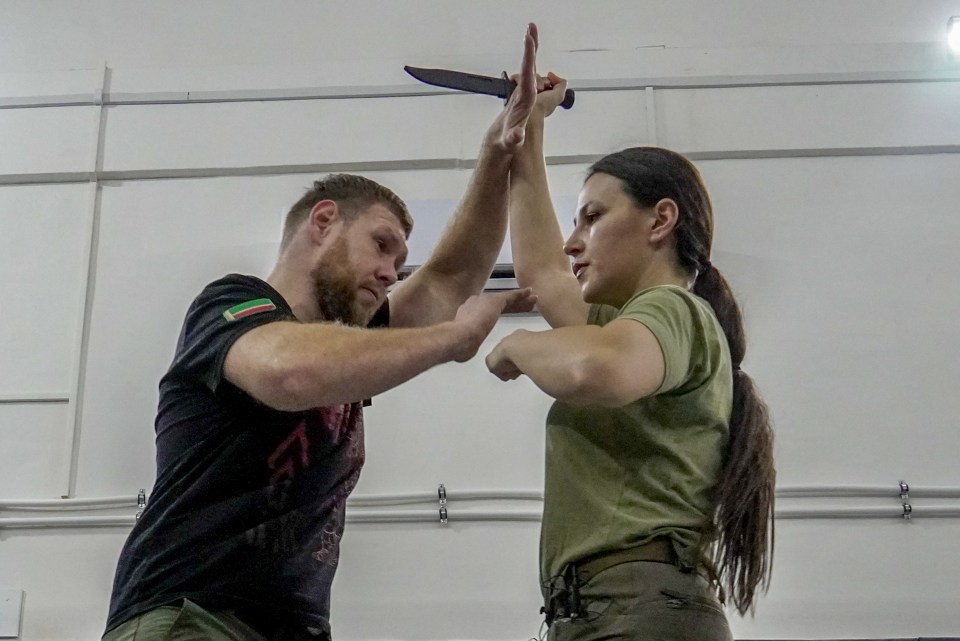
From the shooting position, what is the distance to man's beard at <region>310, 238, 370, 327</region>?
205 cm

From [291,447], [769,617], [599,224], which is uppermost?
[599,224]

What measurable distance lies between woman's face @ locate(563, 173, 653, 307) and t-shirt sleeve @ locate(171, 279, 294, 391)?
0.53m

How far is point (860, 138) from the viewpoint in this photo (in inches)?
147

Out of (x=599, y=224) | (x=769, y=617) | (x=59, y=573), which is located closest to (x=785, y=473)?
(x=769, y=617)

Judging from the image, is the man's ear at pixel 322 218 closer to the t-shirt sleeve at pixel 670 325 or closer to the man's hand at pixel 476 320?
the man's hand at pixel 476 320

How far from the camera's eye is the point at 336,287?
6.74ft

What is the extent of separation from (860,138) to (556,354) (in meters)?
2.75

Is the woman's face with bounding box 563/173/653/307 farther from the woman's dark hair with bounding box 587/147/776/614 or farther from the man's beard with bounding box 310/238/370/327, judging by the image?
the man's beard with bounding box 310/238/370/327

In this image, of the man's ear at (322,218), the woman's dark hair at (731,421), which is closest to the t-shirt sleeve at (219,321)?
the man's ear at (322,218)

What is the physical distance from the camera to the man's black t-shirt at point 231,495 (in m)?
1.64

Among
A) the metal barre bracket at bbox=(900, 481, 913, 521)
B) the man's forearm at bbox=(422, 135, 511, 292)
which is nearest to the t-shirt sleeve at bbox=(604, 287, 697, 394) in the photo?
the man's forearm at bbox=(422, 135, 511, 292)

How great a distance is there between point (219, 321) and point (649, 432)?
0.74 meters

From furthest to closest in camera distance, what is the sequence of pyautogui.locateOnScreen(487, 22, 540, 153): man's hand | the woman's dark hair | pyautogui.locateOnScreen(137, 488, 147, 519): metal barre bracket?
pyautogui.locateOnScreen(137, 488, 147, 519): metal barre bracket → pyautogui.locateOnScreen(487, 22, 540, 153): man's hand → the woman's dark hair

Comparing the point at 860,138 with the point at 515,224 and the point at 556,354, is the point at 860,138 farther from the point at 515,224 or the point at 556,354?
the point at 556,354
